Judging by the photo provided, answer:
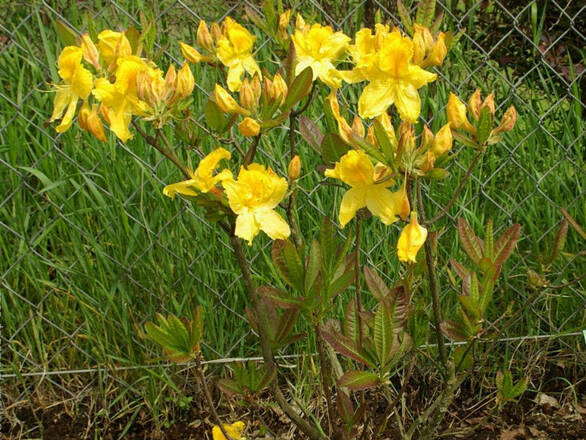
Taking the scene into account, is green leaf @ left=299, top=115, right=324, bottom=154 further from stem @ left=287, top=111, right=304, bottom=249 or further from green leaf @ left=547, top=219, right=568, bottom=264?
green leaf @ left=547, top=219, right=568, bottom=264

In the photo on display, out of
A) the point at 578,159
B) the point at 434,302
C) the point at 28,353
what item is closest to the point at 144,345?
the point at 28,353

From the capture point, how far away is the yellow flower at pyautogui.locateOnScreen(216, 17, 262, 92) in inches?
49.6

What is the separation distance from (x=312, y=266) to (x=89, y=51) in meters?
0.48

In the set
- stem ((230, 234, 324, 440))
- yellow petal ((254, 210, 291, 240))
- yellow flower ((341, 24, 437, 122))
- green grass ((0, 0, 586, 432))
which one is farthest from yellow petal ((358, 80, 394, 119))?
green grass ((0, 0, 586, 432))

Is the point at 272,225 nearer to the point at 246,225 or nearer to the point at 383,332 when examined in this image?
the point at 246,225

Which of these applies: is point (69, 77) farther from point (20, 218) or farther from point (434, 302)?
point (20, 218)

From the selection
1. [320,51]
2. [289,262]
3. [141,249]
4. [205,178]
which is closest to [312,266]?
[289,262]

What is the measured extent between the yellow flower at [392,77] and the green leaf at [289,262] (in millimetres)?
251

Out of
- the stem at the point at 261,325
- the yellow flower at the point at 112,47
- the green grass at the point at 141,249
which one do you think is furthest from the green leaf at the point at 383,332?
the green grass at the point at 141,249

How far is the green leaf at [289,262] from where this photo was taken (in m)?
1.25

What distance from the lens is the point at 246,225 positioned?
1.14 m

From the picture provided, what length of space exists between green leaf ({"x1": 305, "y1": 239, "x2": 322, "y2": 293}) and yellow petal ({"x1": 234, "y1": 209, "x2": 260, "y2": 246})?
0.49 ft

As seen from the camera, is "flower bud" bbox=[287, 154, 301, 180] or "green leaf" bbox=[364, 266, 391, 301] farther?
"green leaf" bbox=[364, 266, 391, 301]

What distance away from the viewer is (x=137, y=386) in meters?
2.00
